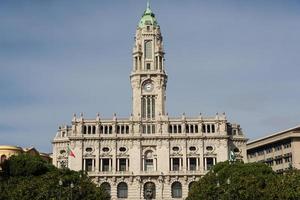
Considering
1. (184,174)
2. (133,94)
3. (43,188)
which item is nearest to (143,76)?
(133,94)

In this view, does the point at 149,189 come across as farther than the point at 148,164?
No

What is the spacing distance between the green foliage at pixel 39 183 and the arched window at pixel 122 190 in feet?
113

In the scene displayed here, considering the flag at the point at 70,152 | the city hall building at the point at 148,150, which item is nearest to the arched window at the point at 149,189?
the city hall building at the point at 148,150

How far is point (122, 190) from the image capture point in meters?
154

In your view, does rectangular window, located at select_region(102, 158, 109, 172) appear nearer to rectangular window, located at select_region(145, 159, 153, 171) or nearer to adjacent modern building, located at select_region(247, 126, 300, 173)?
rectangular window, located at select_region(145, 159, 153, 171)

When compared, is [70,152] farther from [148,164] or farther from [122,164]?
[148,164]

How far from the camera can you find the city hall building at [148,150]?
152625mm

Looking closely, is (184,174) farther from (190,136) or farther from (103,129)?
(103,129)

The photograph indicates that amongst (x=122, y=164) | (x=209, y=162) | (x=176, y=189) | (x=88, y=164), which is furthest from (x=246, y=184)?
(x=88, y=164)

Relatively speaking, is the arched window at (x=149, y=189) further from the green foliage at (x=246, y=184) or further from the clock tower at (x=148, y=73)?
the green foliage at (x=246, y=184)

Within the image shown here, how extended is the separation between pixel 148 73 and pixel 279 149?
144 ft

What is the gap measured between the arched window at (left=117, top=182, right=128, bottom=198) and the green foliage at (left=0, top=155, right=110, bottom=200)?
34.4 m

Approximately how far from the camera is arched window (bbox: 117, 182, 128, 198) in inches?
6013

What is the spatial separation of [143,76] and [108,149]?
22.9 metres
